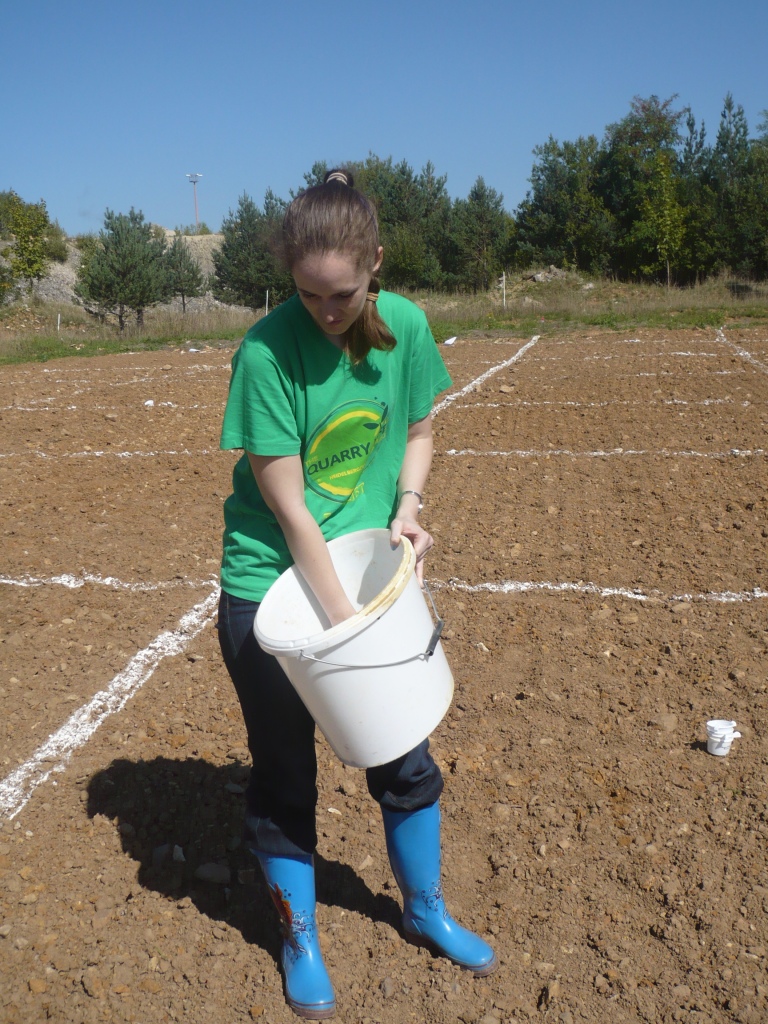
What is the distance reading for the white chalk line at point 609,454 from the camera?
281 inches

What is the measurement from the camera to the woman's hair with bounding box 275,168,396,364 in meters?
1.86

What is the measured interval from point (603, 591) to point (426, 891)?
2.56 meters

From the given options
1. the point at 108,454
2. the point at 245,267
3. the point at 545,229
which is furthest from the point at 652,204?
the point at 108,454

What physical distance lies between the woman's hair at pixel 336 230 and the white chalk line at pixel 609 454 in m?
5.58

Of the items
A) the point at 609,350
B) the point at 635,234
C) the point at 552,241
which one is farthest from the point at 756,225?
the point at 609,350

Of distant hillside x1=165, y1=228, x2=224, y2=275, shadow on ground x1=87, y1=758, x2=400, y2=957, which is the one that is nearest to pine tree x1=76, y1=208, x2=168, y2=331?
distant hillside x1=165, y1=228, x2=224, y2=275

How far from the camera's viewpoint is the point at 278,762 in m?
2.17

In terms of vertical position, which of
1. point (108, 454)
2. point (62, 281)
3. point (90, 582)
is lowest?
point (90, 582)

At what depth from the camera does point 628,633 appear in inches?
165

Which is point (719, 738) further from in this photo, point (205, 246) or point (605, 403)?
point (205, 246)

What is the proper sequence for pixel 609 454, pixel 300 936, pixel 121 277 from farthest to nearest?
pixel 121 277, pixel 609 454, pixel 300 936

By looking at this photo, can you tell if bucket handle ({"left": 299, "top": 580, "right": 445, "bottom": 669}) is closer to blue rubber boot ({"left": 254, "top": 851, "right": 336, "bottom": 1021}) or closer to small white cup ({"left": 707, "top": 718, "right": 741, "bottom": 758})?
blue rubber boot ({"left": 254, "top": 851, "right": 336, "bottom": 1021})

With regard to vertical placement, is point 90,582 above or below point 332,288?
below

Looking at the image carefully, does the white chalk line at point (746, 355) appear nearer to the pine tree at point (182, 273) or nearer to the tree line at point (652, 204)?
the tree line at point (652, 204)
